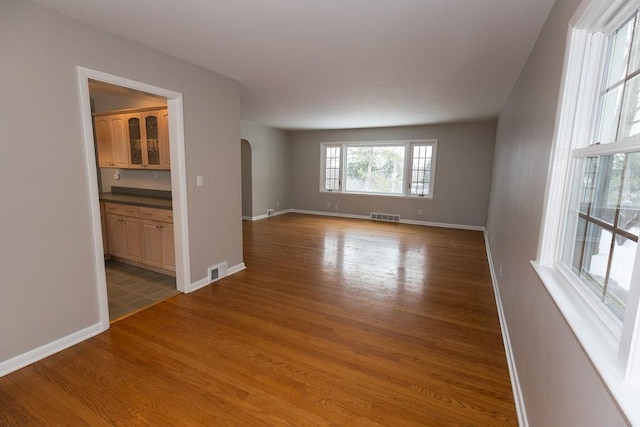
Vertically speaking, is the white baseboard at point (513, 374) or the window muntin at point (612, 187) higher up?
the window muntin at point (612, 187)

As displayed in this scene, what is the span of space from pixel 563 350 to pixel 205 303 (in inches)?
113

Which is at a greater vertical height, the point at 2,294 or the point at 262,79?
the point at 262,79

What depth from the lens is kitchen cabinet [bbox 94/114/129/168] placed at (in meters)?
4.22

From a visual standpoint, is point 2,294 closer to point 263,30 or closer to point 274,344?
point 274,344

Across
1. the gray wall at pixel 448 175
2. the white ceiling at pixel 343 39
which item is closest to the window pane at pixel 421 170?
the gray wall at pixel 448 175

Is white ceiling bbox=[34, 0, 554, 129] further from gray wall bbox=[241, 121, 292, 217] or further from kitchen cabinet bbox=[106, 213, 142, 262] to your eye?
gray wall bbox=[241, 121, 292, 217]

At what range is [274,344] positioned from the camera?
2.39 m

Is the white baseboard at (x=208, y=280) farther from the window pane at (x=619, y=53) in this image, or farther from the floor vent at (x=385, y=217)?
the floor vent at (x=385, y=217)

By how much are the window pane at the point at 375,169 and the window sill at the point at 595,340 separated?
6407mm

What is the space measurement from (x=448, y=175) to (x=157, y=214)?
20.4 feet

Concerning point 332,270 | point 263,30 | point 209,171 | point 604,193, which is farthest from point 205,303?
point 604,193

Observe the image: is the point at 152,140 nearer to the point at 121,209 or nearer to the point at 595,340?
the point at 121,209

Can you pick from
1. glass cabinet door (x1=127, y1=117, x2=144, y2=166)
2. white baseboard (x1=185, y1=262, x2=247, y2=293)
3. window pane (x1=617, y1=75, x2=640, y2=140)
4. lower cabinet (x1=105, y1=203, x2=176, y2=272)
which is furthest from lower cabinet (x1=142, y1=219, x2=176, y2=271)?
window pane (x1=617, y1=75, x2=640, y2=140)

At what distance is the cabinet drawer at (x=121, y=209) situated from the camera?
3760mm
